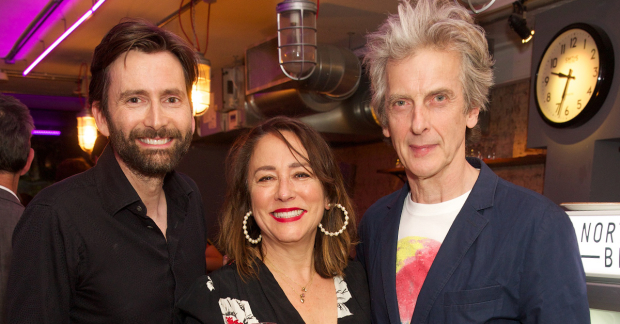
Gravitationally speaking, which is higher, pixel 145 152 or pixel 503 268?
pixel 145 152

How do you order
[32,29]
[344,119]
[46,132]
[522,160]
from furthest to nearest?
[46,132], [344,119], [32,29], [522,160]

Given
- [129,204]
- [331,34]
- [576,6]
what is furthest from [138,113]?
[331,34]

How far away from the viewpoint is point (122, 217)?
1677 mm

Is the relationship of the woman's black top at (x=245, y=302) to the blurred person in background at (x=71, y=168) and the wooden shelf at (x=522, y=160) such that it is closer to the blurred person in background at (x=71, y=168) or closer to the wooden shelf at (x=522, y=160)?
the blurred person in background at (x=71, y=168)

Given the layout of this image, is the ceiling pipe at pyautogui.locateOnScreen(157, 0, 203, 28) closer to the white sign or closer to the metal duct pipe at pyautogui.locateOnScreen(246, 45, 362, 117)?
the metal duct pipe at pyautogui.locateOnScreen(246, 45, 362, 117)

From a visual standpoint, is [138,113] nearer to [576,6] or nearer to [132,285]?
[132,285]

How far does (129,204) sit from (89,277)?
0.26 meters

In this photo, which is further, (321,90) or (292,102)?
(292,102)

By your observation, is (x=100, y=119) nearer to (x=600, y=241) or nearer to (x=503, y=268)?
(x=503, y=268)

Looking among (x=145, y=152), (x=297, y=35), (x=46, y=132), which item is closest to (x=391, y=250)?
(x=145, y=152)

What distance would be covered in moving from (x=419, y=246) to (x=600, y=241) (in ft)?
1.79

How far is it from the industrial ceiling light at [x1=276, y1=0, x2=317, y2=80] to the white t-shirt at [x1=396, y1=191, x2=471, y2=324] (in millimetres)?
2044

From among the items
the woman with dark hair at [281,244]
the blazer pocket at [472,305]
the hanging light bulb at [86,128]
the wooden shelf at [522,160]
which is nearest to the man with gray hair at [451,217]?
the blazer pocket at [472,305]

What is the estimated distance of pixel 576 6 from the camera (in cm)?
365
